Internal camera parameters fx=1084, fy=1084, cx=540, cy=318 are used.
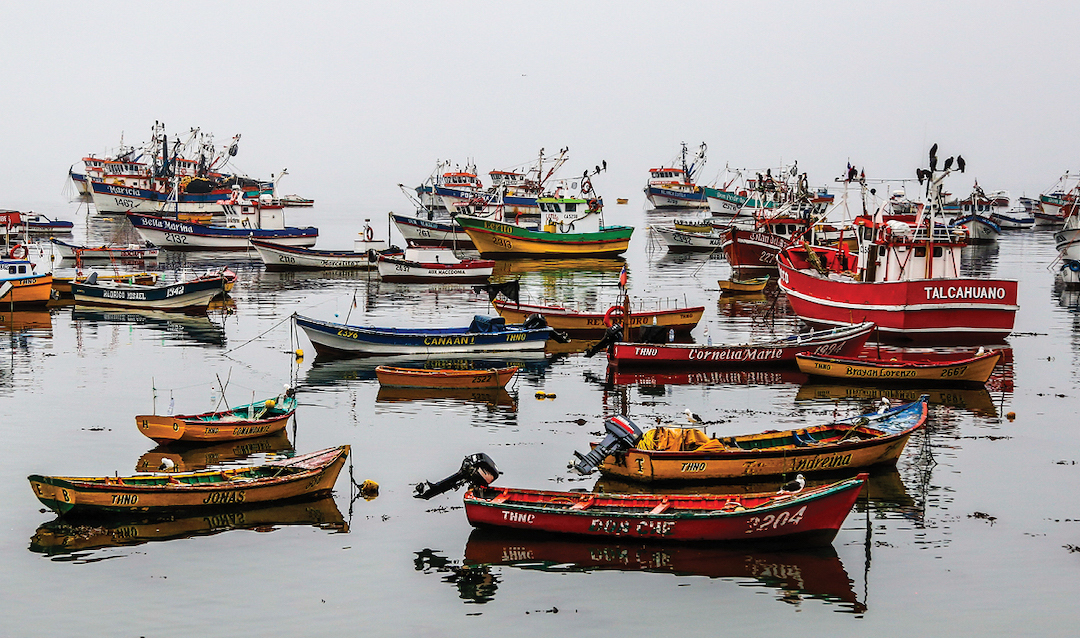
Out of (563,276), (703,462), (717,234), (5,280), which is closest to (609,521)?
(703,462)

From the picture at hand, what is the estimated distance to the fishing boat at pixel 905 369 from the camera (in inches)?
1309

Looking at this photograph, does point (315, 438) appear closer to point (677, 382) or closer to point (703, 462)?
point (703, 462)

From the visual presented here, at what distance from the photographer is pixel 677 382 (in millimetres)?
35312

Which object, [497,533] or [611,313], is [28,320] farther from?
[497,533]

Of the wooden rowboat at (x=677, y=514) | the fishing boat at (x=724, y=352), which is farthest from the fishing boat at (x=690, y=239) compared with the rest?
the wooden rowboat at (x=677, y=514)

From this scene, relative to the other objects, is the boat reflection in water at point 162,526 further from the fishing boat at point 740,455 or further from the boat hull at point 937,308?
the boat hull at point 937,308

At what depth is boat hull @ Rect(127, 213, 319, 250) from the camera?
8150cm

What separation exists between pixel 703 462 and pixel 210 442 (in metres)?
12.2

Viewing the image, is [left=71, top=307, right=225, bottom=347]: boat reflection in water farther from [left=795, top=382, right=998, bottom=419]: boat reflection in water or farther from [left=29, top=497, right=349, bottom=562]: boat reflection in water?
[left=795, top=382, right=998, bottom=419]: boat reflection in water

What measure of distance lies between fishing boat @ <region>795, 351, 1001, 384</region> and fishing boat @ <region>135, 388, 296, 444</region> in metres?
16.7

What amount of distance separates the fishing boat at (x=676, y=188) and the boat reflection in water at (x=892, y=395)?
12311 centimetres

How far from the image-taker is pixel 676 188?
16112 cm

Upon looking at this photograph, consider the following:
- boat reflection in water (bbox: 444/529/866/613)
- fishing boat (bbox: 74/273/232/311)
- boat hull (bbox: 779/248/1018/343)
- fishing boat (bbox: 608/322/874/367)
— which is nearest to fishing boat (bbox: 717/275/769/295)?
boat hull (bbox: 779/248/1018/343)

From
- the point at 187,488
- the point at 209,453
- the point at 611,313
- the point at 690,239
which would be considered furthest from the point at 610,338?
the point at 690,239
